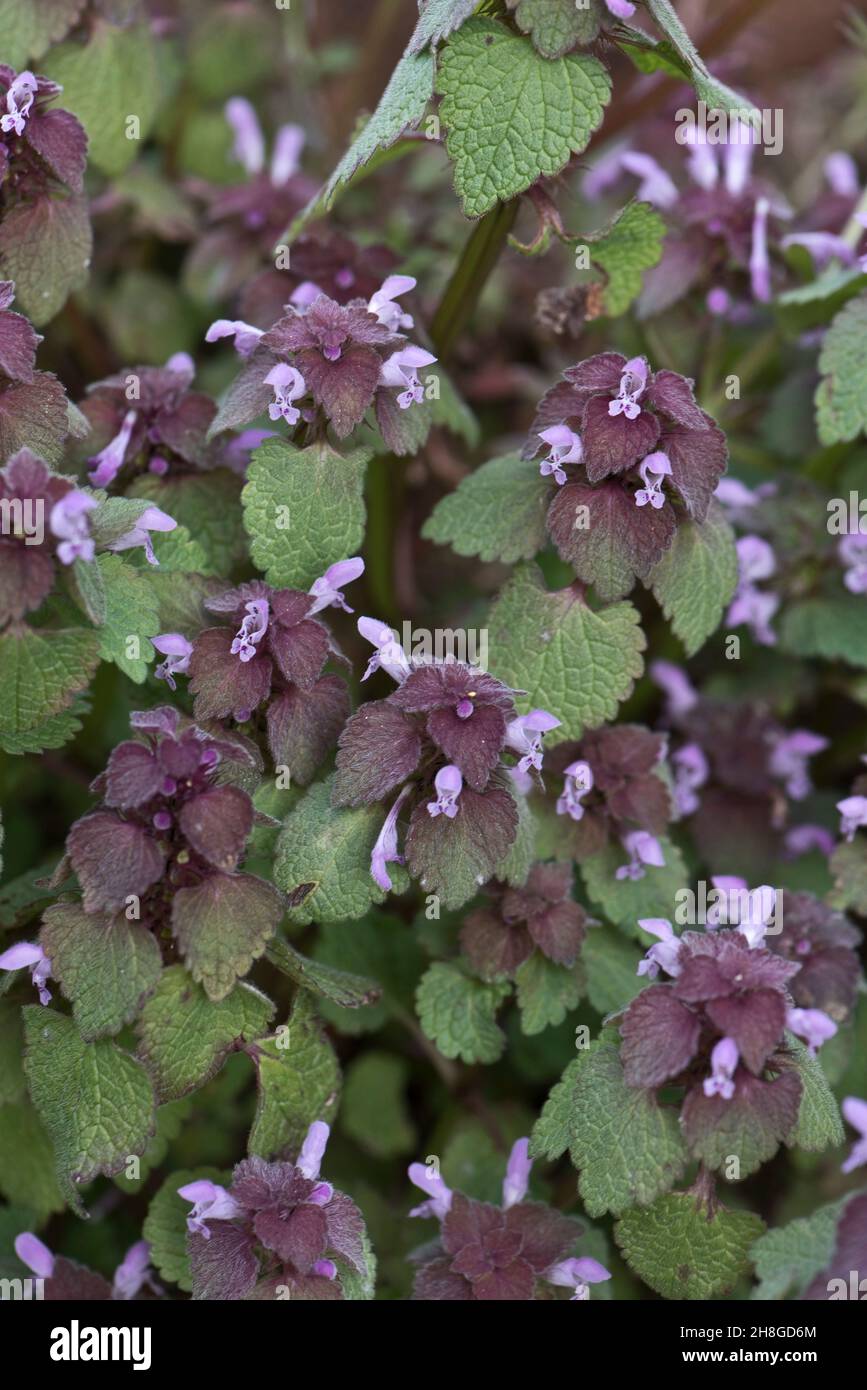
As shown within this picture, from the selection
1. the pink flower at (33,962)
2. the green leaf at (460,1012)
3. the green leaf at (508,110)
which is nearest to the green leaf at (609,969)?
the green leaf at (460,1012)

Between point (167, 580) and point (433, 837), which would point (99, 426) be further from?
point (433, 837)

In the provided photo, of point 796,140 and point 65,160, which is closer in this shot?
point 65,160

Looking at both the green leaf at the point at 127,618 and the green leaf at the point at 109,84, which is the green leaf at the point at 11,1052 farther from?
the green leaf at the point at 109,84

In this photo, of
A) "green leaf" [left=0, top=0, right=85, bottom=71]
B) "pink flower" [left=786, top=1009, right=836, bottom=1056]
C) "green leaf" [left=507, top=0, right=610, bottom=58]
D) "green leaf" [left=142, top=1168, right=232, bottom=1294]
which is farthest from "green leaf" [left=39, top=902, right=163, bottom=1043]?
"green leaf" [left=0, top=0, right=85, bottom=71]

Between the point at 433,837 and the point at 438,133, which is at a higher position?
the point at 438,133

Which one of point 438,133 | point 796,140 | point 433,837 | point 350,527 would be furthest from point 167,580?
point 796,140

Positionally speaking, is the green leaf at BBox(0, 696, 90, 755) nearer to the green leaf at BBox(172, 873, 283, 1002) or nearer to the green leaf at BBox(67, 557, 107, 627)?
the green leaf at BBox(67, 557, 107, 627)
